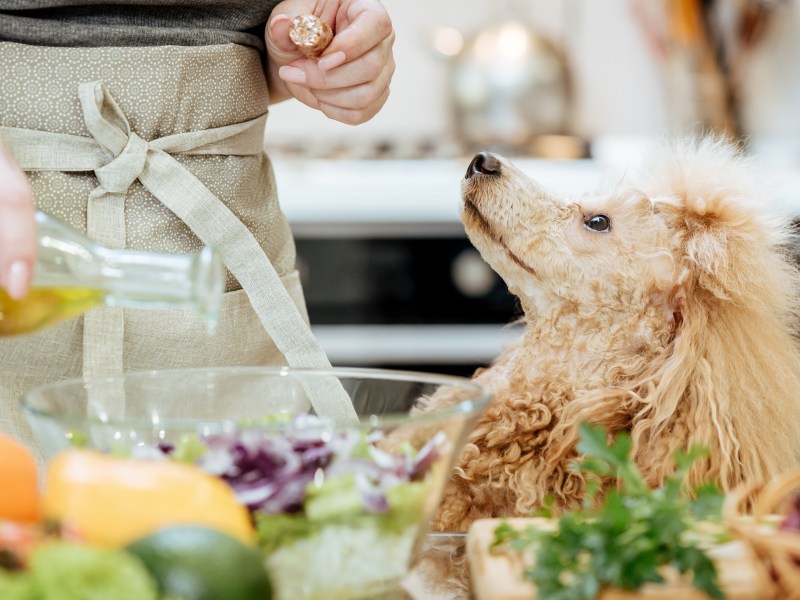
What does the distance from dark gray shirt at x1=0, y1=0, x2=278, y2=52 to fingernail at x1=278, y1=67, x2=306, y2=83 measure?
3.1 inches

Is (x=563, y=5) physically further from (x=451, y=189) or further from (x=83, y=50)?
(x=83, y=50)

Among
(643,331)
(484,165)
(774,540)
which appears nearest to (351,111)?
(484,165)

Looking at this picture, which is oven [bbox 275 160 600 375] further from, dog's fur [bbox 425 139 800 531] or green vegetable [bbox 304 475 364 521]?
green vegetable [bbox 304 475 364 521]

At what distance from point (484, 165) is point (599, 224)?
4.7 inches

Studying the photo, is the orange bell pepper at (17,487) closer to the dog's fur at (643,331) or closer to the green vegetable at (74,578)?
the green vegetable at (74,578)

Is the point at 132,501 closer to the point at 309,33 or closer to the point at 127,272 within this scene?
the point at 127,272

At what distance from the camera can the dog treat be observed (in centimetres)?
78

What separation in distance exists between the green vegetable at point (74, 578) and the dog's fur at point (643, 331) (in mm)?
437

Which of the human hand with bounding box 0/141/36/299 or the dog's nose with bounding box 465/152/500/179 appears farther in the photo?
the dog's nose with bounding box 465/152/500/179

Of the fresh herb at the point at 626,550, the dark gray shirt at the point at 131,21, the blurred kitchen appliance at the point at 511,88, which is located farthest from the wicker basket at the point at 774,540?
the blurred kitchen appliance at the point at 511,88

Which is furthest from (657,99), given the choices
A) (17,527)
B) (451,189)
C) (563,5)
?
(17,527)

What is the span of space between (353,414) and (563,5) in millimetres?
2037

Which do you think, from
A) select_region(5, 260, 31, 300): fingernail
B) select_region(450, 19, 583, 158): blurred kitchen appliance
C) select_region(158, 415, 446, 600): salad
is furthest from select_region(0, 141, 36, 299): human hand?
select_region(450, 19, 583, 158): blurred kitchen appliance

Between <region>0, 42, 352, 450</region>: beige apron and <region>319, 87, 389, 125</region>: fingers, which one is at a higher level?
<region>319, 87, 389, 125</region>: fingers
